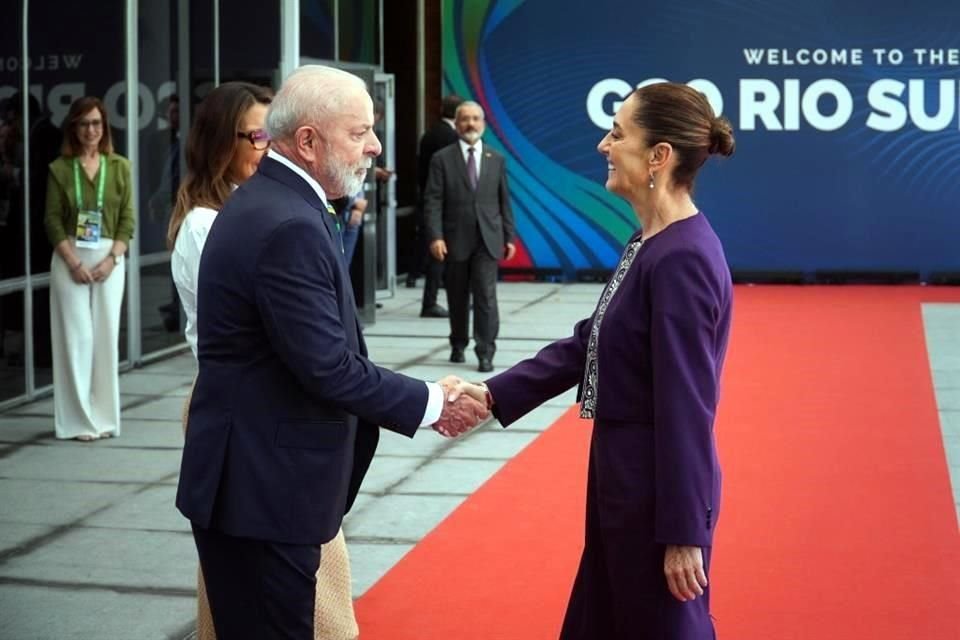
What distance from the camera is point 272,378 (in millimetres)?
3510

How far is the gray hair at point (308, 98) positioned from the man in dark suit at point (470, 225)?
27.2ft

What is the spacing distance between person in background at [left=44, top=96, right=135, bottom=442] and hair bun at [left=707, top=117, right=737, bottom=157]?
20.5 feet

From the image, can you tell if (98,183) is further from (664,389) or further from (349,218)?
(664,389)

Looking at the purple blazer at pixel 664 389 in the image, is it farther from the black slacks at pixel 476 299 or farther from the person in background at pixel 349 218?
the person in background at pixel 349 218

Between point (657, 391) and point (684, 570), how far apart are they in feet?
1.24

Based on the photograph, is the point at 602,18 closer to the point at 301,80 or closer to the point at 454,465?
the point at 454,465

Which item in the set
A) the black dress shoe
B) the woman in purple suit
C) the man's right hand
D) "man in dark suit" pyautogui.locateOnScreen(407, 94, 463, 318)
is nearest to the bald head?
the woman in purple suit

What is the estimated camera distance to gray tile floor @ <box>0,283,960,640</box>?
598 centimetres

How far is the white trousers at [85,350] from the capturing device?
941 centimetres

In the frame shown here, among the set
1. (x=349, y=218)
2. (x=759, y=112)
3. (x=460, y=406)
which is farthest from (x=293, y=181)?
(x=759, y=112)

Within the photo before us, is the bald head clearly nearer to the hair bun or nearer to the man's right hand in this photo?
the hair bun

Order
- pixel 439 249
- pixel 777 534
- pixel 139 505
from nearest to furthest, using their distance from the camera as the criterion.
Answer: pixel 777 534, pixel 139 505, pixel 439 249

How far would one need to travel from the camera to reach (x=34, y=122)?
35.4 ft

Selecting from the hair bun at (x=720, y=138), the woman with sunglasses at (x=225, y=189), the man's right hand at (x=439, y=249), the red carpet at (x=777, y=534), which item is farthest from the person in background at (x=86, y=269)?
the hair bun at (x=720, y=138)
